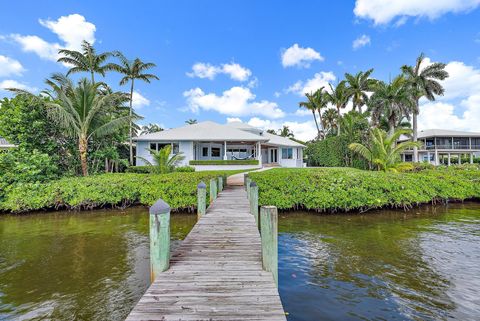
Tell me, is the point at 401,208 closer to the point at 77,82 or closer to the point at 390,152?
the point at 390,152

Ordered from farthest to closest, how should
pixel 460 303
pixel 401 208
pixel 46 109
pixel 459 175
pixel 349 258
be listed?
1. pixel 46 109
2. pixel 459 175
3. pixel 401 208
4. pixel 349 258
5. pixel 460 303

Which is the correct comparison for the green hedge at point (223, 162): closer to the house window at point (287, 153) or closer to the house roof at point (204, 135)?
the house roof at point (204, 135)

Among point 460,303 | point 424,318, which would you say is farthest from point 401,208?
point 424,318

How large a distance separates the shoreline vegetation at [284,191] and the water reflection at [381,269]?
1.58 meters

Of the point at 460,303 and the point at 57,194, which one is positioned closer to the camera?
the point at 460,303

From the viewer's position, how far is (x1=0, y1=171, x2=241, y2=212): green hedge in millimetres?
11773

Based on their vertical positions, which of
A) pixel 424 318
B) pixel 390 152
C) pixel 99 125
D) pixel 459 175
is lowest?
pixel 424 318

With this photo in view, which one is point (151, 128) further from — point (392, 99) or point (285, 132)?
point (392, 99)

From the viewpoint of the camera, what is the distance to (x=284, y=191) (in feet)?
38.5

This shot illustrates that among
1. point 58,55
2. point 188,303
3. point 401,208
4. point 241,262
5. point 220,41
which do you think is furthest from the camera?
point 220,41

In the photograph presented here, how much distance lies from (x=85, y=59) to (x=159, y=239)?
2658 cm

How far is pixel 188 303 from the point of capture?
2721 millimetres

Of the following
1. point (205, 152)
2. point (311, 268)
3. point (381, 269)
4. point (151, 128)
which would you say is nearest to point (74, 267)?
point (311, 268)

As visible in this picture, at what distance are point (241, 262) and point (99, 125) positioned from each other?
1650 cm
